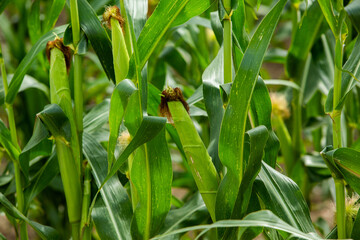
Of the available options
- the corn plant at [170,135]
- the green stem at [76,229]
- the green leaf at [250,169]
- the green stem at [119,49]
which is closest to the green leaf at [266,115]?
the corn plant at [170,135]

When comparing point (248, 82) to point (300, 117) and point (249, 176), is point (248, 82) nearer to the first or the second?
point (249, 176)

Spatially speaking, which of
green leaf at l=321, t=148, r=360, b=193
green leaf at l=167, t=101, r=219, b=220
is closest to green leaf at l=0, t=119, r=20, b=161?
green leaf at l=167, t=101, r=219, b=220

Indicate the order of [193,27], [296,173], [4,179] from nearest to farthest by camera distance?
[4,179], [296,173], [193,27]

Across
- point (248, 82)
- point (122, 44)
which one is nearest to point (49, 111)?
point (122, 44)

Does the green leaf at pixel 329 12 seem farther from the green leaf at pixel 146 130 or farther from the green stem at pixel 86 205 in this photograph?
the green stem at pixel 86 205

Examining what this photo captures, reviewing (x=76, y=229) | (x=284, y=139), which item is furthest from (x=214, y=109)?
(x=284, y=139)

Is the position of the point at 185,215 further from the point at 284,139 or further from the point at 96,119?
the point at 284,139
